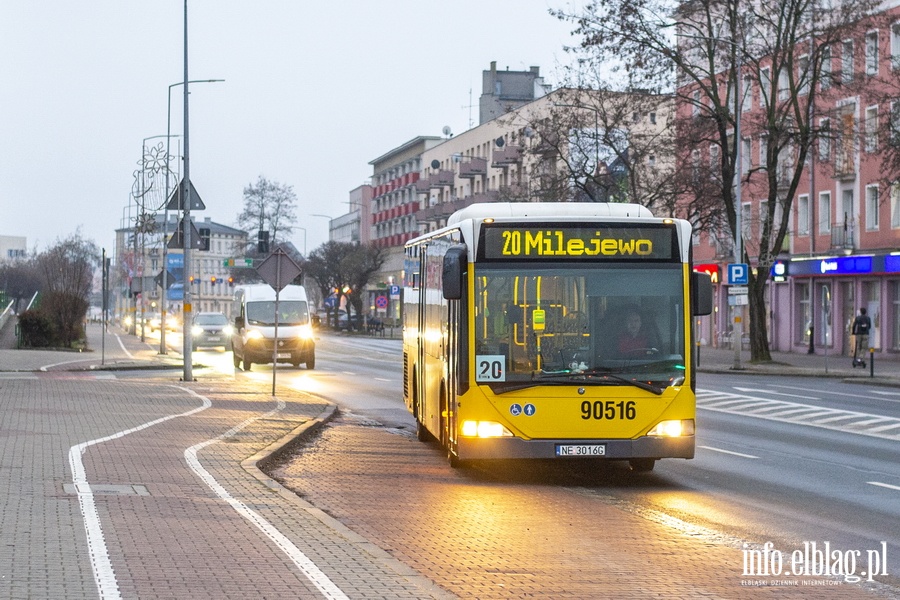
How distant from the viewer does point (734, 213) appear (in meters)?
50.5

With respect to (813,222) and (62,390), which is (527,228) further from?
(813,222)

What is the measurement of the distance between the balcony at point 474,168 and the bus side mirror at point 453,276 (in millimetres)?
97503

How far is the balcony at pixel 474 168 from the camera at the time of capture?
112 meters

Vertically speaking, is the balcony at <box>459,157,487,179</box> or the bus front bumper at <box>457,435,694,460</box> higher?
the balcony at <box>459,157,487,179</box>

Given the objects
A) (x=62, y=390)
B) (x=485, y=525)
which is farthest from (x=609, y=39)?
(x=485, y=525)

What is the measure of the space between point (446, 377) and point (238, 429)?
480 cm

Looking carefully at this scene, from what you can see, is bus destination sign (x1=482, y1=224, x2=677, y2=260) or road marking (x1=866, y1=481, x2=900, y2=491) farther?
bus destination sign (x1=482, y1=224, x2=677, y2=260)

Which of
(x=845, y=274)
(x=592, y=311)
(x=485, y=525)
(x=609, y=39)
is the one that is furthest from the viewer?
(x=845, y=274)

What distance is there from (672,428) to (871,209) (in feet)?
144

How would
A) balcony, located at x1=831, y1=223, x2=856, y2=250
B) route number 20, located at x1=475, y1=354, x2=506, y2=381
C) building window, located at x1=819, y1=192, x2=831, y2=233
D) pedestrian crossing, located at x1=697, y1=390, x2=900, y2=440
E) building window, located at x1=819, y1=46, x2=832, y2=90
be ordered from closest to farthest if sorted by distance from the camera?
route number 20, located at x1=475, y1=354, x2=506, y2=381 < pedestrian crossing, located at x1=697, y1=390, x2=900, y2=440 < building window, located at x1=819, y1=46, x2=832, y2=90 < balcony, located at x1=831, y1=223, x2=856, y2=250 < building window, located at x1=819, y1=192, x2=831, y2=233

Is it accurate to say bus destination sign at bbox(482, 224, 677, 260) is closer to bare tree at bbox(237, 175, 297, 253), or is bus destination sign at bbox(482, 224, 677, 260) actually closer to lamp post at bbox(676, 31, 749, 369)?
lamp post at bbox(676, 31, 749, 369)

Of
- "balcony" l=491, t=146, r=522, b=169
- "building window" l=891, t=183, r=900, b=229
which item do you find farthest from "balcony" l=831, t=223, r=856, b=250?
"balcony" l=491, t=146, r=522, b=169

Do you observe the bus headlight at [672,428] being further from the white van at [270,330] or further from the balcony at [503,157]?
the balcony at [503,157]

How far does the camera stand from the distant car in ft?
203
